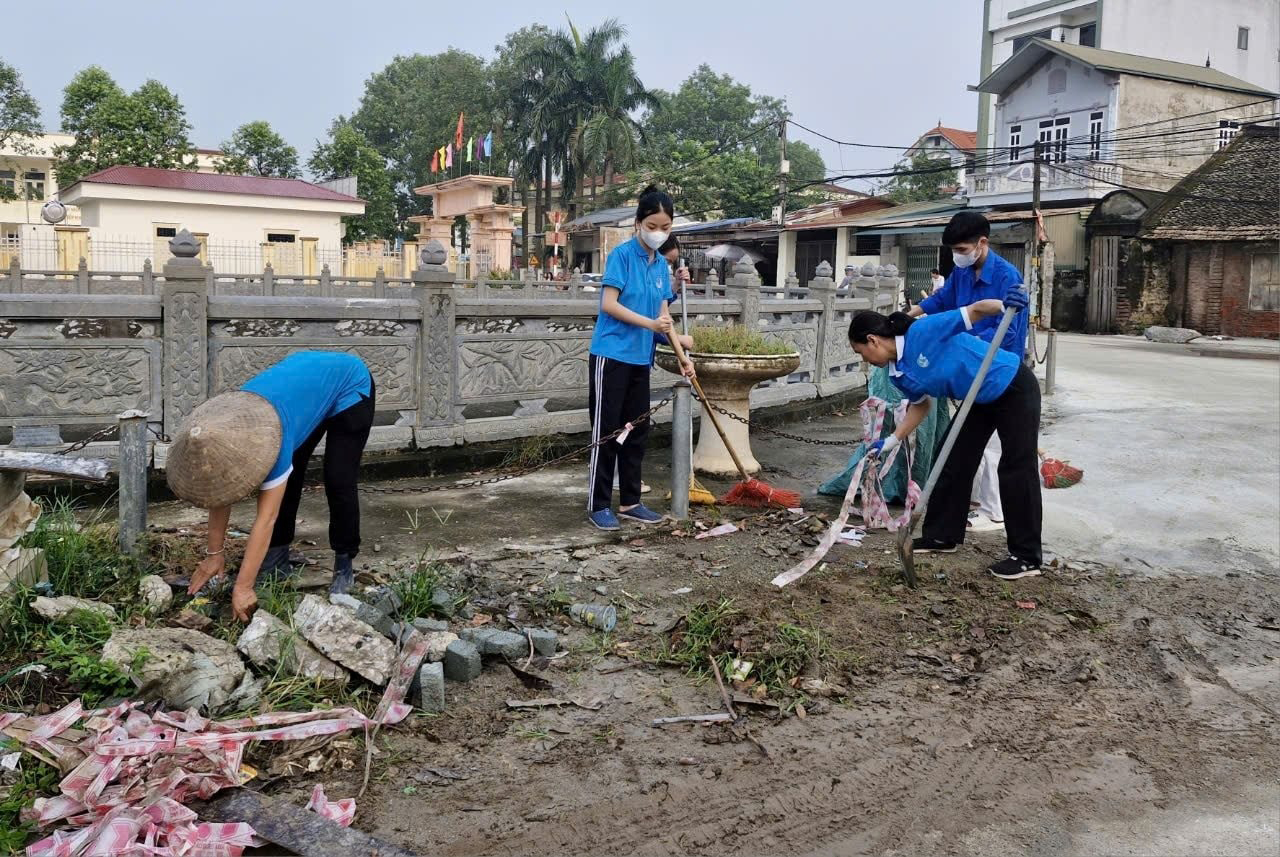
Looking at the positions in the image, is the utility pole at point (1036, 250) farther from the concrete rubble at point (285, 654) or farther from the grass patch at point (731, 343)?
the concrete rubble at point (285, 654)

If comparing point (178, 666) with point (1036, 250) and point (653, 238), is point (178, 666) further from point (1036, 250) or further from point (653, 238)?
point (1036, 250)

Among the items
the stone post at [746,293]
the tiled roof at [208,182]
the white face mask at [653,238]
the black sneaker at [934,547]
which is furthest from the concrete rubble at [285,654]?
the tiled roof at [208,182]

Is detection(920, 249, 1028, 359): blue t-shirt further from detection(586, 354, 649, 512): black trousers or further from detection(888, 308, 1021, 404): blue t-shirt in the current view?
detection(586, 354, 649, 512): black trousers

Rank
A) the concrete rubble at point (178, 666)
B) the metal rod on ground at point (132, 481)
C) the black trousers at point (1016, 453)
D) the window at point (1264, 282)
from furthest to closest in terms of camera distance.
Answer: the window at point (1264, 282) < the black trousers at point (1016, 453) < the metal rod on ground at point (132, 481) < the concrete rubble at point (178, 666)

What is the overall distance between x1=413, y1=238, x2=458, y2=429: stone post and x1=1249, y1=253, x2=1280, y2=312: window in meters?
22.4

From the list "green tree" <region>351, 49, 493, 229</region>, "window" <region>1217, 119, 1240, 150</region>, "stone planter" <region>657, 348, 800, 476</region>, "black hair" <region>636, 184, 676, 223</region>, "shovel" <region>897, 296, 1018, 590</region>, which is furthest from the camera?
"green tree" <region>351, 49, 493, 229</region>

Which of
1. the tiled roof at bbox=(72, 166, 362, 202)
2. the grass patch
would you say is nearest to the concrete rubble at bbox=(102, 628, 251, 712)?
the grass patch

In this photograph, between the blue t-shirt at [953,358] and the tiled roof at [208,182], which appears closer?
the blue t-shirt at [953,358]

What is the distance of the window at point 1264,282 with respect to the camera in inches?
923

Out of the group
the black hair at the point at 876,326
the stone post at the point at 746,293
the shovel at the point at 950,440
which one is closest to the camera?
the shovel at the point at 950,440

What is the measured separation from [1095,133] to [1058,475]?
26.3 m

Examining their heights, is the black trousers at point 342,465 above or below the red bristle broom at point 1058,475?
above

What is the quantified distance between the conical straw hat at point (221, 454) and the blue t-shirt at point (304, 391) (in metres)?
0.08

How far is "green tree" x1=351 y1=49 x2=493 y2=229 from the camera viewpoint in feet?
165
